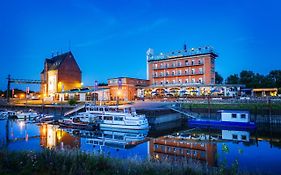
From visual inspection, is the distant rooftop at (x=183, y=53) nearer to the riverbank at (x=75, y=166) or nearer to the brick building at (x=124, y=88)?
the brick building at (x=124, y=88)

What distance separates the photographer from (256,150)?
2388 centimetres

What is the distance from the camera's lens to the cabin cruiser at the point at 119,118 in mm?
36056

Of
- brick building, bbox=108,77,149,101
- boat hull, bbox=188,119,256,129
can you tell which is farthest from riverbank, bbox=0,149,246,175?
brick building, bbox=108,77,149,101

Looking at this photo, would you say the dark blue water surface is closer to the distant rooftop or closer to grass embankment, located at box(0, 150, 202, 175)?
grass embankment, located at box(0, 150, 202, 175)

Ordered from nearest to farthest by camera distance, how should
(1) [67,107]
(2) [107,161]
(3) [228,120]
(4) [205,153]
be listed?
(2) [107,161], (4) [205,153], (3) [228,120], (1) [67,107]

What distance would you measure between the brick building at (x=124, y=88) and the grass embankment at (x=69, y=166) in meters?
55.8

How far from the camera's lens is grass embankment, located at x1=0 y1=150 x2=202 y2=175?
9914 mm

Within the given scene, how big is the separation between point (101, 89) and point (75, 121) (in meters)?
31.2

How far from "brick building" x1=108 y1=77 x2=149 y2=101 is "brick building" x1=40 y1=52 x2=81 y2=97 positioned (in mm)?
22820

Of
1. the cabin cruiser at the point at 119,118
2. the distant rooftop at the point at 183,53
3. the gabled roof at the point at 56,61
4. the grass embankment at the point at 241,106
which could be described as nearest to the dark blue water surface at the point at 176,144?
the cabin cruiser at the point at 119,118

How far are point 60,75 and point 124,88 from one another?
29.1m

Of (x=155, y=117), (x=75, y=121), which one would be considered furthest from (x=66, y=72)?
(x=155, y=117)

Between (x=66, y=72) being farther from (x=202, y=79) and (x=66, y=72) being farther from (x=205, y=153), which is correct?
(x=205, y=153)

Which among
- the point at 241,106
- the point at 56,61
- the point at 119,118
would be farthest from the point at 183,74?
the point at 56,61
